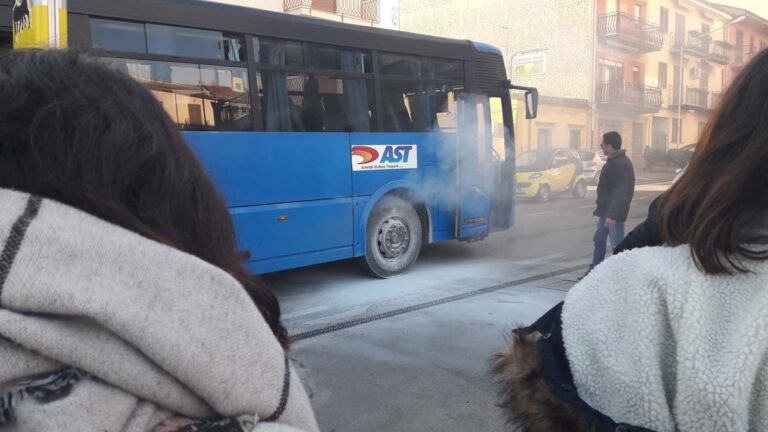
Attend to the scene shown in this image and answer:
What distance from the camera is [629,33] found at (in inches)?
1150

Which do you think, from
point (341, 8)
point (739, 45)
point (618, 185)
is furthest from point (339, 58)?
point (739, 45)

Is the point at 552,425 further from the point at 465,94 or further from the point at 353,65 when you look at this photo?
the point at 465,94

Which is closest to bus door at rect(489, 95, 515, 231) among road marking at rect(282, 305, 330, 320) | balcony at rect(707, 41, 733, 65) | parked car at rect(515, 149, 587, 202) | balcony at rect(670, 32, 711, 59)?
road marking at rect(282, 305, 330, 320)

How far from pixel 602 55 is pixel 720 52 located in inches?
453

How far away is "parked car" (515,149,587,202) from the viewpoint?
1775 centimetres

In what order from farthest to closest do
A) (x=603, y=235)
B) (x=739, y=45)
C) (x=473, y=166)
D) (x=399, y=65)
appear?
(x=739, y=45)
(x=473, y=166)
(x=603, y=235)
(x=399, y=65)

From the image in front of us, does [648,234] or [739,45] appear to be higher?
[739,45]

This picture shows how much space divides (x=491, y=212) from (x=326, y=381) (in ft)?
16.4

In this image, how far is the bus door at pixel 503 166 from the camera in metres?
8.37

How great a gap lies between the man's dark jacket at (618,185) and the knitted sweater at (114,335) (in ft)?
23.1

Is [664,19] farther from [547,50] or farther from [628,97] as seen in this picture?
[547,50]

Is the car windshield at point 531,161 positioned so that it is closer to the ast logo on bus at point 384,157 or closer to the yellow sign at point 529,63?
the yellow sign at point 529,63

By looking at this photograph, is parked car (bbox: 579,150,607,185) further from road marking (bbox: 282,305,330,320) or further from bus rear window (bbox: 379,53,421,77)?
road marking (bbox: 282,305,330,320)

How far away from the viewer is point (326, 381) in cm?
404
